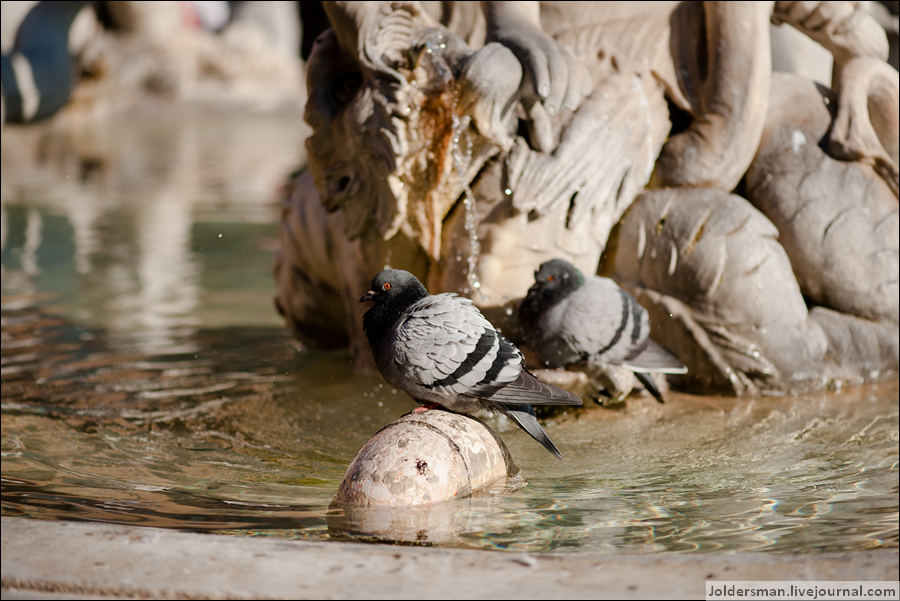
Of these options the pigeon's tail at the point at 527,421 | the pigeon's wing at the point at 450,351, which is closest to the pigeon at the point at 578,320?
the pigeon's tail at the point at 527,421

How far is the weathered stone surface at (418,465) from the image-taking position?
10.0ft

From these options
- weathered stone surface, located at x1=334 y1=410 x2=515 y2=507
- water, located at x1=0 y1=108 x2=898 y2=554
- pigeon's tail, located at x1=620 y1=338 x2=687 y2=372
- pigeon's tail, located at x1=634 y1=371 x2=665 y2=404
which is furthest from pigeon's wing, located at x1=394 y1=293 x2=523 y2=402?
pigeon's tail, located at x1=634 y1=371 x2=665 y2=404

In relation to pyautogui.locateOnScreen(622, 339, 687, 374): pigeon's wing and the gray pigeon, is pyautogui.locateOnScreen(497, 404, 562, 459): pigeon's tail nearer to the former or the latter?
the gray pigeon

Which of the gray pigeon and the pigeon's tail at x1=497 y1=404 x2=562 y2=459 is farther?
the pigeon's tail at x1=497 y1=404 x2=562 y2=459

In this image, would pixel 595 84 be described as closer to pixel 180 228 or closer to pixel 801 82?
pixel 801 82

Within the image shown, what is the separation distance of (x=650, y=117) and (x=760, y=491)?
1781 millimetres

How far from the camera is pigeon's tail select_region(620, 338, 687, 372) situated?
4.27 metres

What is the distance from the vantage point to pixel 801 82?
16.5 feet

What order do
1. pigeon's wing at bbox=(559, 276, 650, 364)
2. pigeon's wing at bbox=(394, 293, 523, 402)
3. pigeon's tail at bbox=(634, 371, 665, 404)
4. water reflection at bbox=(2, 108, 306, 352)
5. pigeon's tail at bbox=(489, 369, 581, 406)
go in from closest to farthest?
pigeon's wing at bbox=(394, 293, 523, 402)
pigeon's tail at bbox=(489, 369, 581, 406)
pigeon's wing at bbox=(559, 276, 650, 364)
pigeon's tail at bbox=(634, 371, 665, 404)
water reflection at bbox=(2, 108, 306, 352)

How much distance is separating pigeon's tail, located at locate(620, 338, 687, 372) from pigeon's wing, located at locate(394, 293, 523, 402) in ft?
3.44

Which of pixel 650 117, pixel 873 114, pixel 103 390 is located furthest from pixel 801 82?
pixel 103 390

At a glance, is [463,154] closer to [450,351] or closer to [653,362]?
[653,362]

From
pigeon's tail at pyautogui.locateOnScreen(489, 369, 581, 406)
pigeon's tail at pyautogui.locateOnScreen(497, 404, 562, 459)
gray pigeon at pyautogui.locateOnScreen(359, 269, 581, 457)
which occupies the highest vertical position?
gray pigeon at pyautogui.locateOnScreen(359, 269, 581, 457)

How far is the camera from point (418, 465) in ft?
10.1
